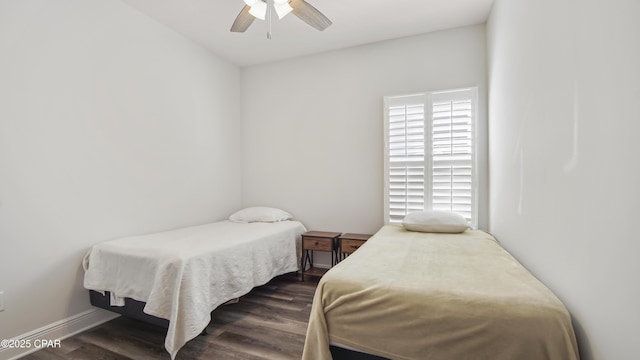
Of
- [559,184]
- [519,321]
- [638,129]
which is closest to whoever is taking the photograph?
[638,129]

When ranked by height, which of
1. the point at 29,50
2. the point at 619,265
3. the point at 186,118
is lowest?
the point at 619,265

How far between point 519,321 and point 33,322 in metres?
2.95

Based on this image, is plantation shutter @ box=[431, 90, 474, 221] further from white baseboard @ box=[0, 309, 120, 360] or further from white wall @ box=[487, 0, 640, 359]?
white baseboard @ box=[0, 309, 120, 360]

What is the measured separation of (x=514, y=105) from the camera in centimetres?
196

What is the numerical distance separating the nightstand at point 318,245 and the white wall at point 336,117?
0.31 metres

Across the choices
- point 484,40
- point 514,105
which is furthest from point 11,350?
point 484,40

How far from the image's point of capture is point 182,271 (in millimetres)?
1837

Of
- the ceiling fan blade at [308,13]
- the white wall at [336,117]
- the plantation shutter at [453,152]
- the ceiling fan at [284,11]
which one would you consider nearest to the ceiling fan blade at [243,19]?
the ceiling fan at [284,11]

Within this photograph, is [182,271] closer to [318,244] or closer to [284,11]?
[318,244]

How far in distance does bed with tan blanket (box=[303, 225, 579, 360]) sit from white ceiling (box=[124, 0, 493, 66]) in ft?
7.73

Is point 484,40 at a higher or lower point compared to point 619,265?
higher

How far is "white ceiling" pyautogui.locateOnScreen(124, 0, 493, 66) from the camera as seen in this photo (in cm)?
262

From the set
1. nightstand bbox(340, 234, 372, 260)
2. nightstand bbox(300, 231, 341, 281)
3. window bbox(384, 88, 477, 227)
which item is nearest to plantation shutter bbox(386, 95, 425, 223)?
window bbox(384, 88, 477, 227)

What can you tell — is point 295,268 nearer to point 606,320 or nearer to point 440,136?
point 440,136
